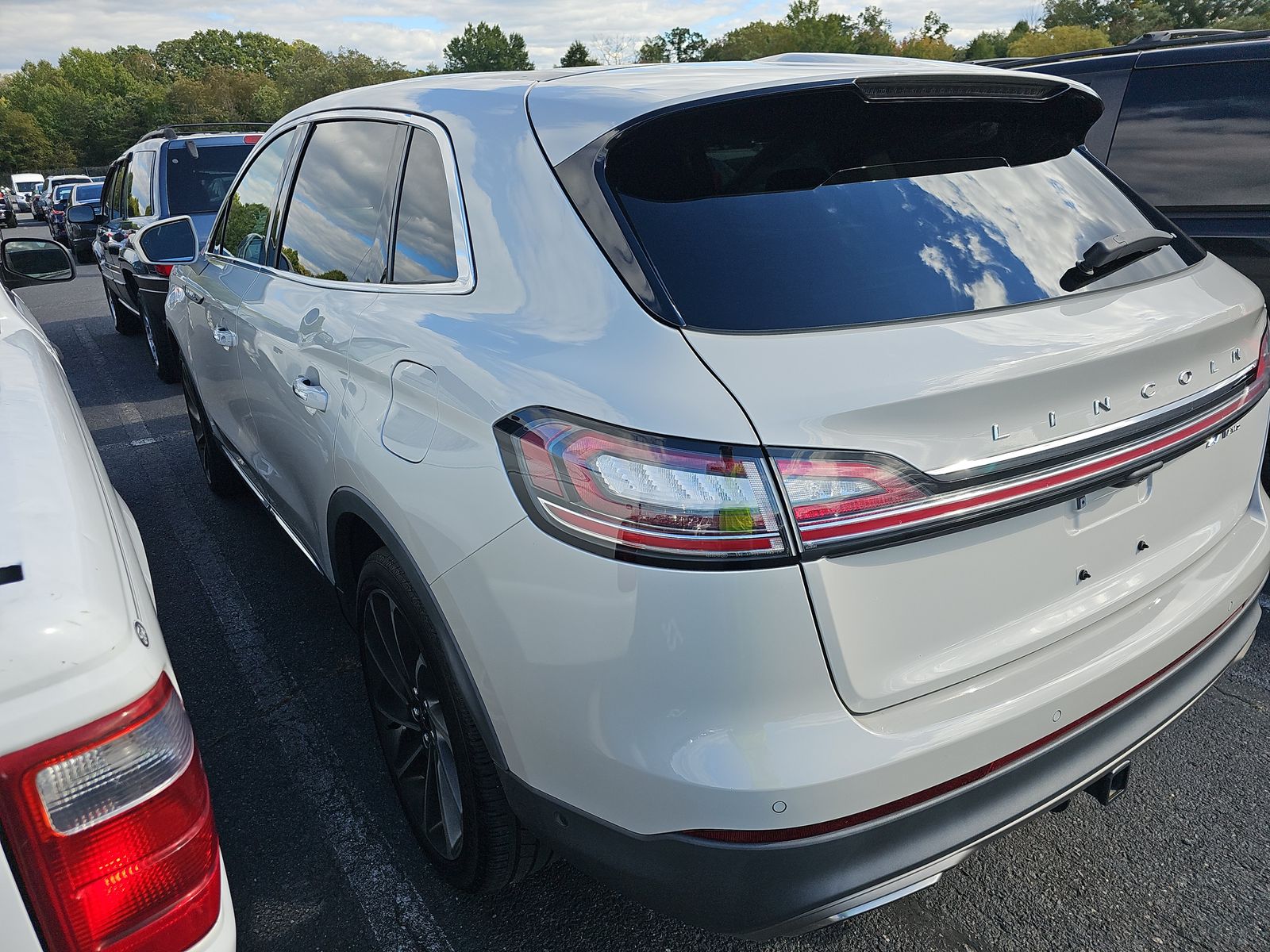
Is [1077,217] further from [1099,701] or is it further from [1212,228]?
[1212,228]

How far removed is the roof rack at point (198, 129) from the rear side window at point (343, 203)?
21.7 ft

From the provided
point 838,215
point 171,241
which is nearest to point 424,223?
point 838,215

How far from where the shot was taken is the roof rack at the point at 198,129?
883cm

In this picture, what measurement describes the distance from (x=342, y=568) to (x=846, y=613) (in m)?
1.66

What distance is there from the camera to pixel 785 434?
1466 mm

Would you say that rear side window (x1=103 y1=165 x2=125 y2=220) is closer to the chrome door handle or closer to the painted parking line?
the painted parking line

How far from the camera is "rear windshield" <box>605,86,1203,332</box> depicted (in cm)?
170

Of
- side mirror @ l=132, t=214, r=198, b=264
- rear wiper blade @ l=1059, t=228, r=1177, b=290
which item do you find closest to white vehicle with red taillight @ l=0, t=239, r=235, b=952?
rear wiper blade @ l=1059, t=228, r=1177, b=290

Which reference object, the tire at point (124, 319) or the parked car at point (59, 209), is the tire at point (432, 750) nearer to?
the tire at point (124, 319)

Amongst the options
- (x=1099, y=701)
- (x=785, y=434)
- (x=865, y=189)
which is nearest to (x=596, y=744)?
(x=785, y=434)

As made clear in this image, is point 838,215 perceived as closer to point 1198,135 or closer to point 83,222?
point 1198,135

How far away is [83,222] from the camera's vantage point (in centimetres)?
1095

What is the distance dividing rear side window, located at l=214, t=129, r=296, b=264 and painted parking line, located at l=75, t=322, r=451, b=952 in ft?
4.65

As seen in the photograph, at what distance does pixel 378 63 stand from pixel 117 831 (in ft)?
388
